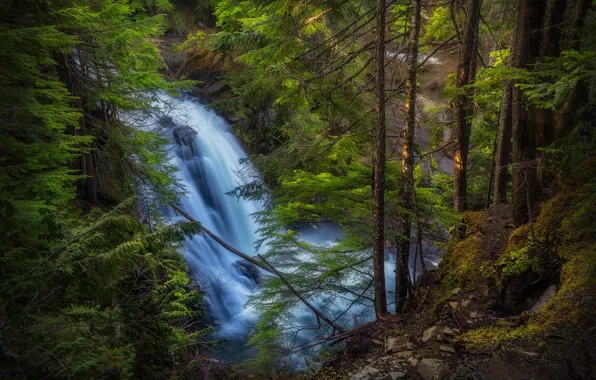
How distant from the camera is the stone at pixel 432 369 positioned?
367 cm

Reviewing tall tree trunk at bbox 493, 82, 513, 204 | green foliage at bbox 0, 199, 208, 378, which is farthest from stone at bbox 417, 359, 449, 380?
tall tree trunk at bbox 493, 82, 513, 204

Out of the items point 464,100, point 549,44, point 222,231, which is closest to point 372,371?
point 549,44

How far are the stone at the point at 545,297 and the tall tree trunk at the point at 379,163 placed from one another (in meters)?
2.17

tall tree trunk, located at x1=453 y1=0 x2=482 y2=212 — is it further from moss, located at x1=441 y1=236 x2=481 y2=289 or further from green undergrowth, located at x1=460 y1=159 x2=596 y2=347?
green undergrowth, located at x1=460 y1=159 x2=596 y2=347

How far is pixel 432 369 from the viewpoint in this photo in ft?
12.3

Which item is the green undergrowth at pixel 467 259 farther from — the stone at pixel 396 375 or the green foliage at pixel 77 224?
the green foliage at pixel 77 224

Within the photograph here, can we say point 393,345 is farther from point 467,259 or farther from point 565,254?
point 467,259

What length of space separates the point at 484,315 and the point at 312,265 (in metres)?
2.80

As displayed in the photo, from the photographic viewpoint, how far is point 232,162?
1766 centimetres

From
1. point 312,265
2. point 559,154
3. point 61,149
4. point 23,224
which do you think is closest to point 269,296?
point 312,265

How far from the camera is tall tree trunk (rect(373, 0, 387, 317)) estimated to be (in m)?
5.62

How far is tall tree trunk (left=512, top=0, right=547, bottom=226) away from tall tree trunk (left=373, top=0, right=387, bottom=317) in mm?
1971

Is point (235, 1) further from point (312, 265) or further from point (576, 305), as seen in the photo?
point (576, 305)

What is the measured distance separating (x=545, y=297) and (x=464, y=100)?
4236 millimetres
